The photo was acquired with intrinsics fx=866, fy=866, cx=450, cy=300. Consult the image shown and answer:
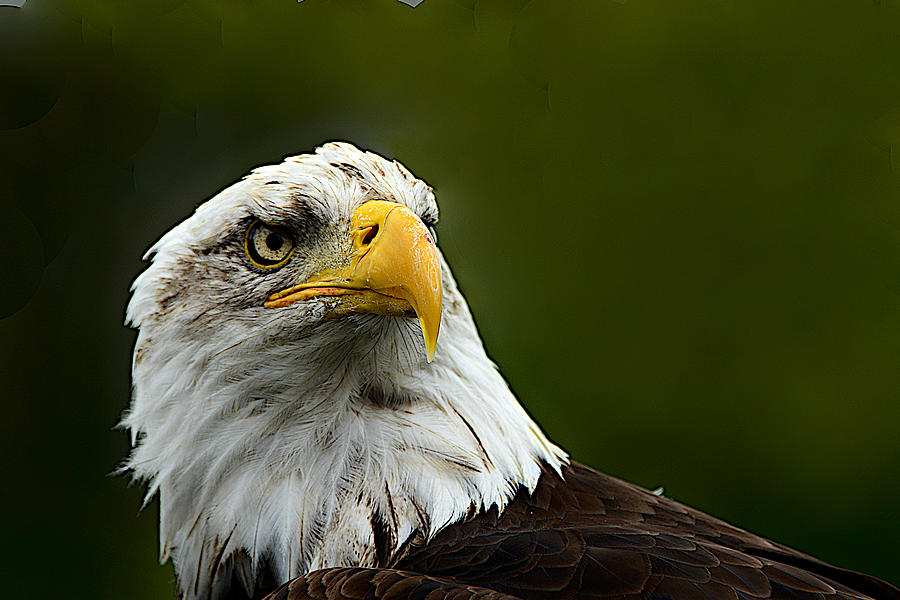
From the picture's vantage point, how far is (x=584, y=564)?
121 cm

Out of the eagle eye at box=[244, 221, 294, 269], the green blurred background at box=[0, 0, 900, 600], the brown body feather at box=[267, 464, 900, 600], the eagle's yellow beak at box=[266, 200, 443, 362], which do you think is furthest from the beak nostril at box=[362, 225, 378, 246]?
the green blurred background at box=[0, 0, 900, 600]

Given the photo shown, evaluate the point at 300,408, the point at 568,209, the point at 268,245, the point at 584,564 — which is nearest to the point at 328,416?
the point at 300,408

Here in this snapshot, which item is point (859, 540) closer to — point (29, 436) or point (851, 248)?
point (851, 248)

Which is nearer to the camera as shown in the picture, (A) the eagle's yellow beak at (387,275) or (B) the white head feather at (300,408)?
(A) the eagle's yellow beak at (387,275)

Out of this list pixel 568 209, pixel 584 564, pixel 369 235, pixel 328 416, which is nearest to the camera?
pixel 584 564

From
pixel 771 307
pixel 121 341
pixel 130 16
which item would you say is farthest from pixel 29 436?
pixel 771 307

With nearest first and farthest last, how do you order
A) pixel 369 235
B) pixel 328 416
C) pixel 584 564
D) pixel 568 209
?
pixel 584 564
pixel 369 235
pixel 328 416
pixel 568 209

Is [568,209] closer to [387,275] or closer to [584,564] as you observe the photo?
[387,275]

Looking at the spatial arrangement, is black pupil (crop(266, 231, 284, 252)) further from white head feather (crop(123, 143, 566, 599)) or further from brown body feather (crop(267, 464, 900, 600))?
brown body feather (crop(267, 464, 900, 600))

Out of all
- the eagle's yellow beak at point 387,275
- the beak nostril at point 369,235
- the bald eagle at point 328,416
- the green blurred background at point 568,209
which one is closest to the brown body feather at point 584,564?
the bald eagle at point 328,416

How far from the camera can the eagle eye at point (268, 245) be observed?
1455 mm

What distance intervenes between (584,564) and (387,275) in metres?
0.50

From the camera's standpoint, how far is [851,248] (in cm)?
315

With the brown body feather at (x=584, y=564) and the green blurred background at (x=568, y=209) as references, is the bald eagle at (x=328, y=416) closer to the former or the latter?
the brown body feather at (x=584, y=564)
